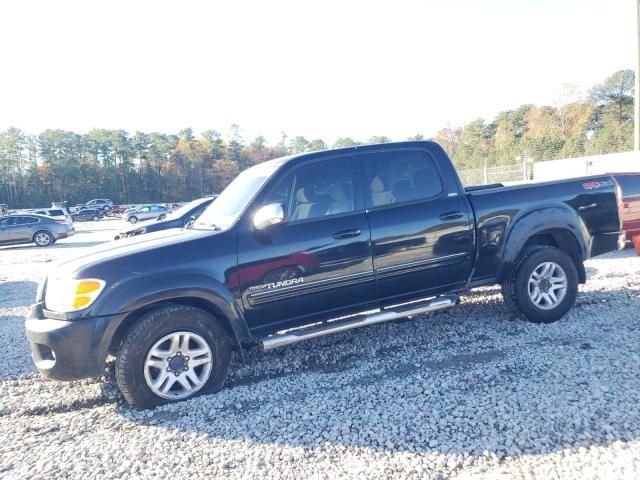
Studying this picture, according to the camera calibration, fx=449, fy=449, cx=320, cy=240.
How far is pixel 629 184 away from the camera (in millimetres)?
6168

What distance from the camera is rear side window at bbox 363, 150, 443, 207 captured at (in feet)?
14.0

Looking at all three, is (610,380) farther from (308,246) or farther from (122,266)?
(122,266)

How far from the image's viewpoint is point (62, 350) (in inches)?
130

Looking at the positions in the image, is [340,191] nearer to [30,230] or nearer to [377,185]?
[377,185]

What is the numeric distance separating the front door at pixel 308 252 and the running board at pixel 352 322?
0.11 m

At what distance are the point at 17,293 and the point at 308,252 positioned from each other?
756 centimetres

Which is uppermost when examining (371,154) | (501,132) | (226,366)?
(501,132)

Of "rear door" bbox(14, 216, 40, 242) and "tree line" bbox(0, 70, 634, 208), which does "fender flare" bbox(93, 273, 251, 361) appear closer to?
"rear door" bbox(14, 216, 40, 242)

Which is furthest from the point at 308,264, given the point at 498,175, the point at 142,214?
the point at 142,214

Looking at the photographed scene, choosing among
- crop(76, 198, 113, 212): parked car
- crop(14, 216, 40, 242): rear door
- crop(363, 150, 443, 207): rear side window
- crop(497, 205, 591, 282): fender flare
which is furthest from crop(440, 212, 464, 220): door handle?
crop(76, 198, 113, 212): parked car

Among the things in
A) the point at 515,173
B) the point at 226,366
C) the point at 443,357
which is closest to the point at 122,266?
the point at 226,366

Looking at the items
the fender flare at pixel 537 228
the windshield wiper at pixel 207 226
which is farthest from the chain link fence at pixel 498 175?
the windshield wiper at pixel 207 226

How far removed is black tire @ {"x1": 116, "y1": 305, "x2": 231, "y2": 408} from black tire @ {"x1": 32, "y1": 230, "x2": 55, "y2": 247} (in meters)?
19.0

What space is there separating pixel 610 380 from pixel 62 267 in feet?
14.3
